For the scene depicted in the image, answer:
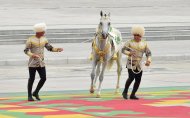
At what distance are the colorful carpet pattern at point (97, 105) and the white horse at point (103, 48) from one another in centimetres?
52

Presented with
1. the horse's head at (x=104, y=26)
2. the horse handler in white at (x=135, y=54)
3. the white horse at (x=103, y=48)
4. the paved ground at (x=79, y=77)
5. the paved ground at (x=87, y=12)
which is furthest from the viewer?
the paved ground at (x=87, y=12)

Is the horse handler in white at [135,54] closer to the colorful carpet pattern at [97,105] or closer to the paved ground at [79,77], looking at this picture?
the colorful carpet pattern at [97,105]

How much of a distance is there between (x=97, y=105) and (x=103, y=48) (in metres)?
2.60

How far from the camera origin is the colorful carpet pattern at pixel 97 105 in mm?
15078

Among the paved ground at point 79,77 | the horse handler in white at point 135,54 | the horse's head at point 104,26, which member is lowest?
the paved ground at point 79,77

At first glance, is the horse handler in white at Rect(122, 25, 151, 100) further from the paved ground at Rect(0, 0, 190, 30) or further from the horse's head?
the paved ground at Rect(0, 0, 190, 30)

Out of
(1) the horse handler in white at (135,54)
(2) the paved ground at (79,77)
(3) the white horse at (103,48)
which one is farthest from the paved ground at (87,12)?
(1) the horse handler in white at (135,54)

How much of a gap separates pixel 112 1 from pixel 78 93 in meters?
41.0

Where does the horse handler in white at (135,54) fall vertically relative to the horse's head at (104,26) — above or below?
below

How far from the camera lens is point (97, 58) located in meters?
19.4

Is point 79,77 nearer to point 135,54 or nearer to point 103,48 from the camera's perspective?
point 103,48

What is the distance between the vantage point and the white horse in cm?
1864

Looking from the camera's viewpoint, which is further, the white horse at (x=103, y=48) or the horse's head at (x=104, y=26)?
the white horse at (x=103, y=48)

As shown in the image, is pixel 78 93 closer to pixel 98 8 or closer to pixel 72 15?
pixel 72 15
